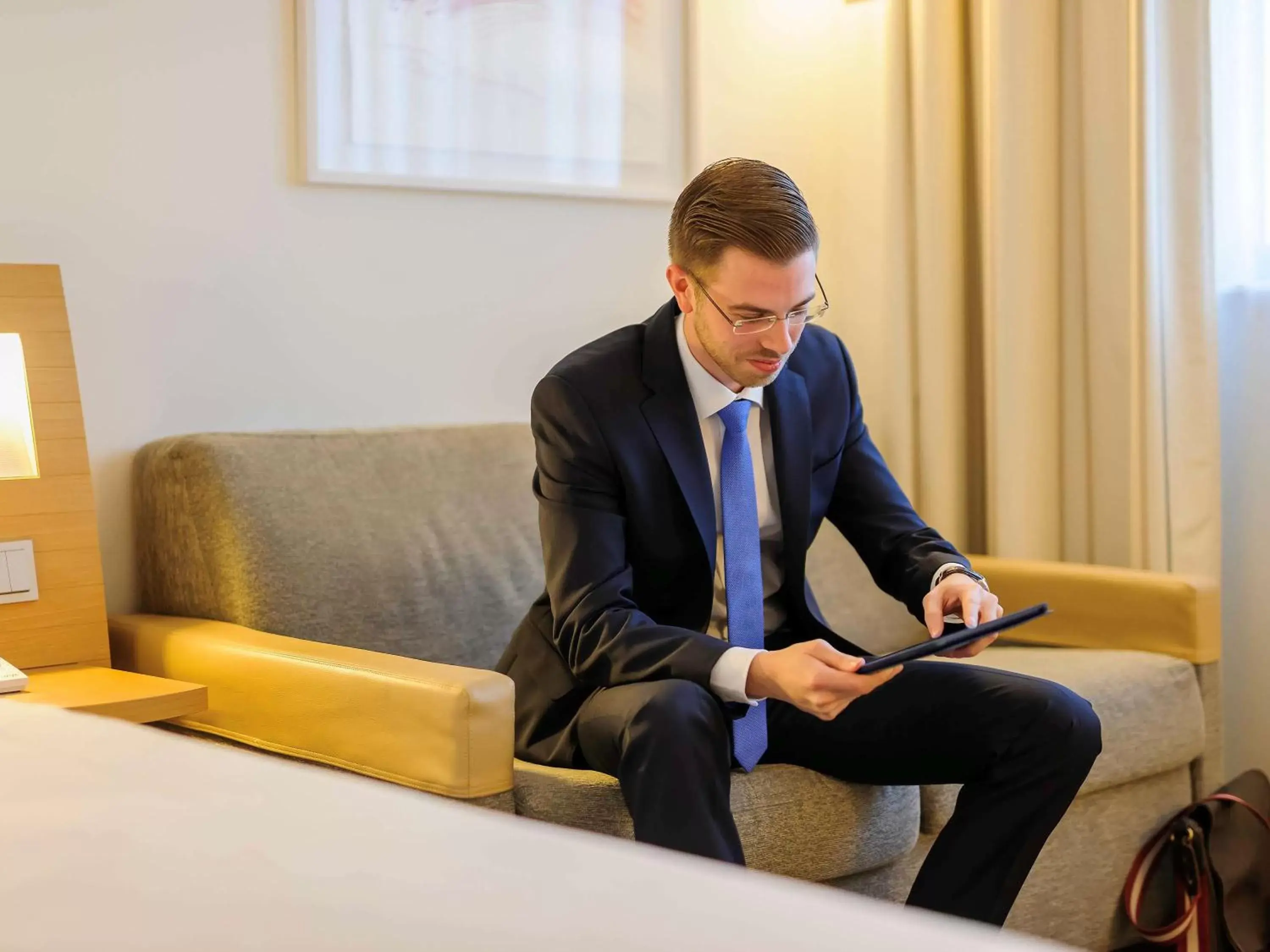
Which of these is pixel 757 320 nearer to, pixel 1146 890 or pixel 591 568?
pixel 591 568

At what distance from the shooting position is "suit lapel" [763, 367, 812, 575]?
2018 millimetres

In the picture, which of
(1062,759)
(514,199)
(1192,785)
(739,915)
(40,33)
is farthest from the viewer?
(514,199)

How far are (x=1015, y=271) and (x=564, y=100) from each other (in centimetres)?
98

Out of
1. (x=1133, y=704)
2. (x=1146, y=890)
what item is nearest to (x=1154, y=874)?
(x=1146, y=890)

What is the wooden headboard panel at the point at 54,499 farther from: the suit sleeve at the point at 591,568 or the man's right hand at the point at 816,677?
the man's right hand at the point at 816,677

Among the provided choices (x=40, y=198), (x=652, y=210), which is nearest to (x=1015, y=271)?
(x=652, y=210)

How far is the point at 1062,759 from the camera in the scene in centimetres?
180

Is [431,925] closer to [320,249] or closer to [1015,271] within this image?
[320,249]

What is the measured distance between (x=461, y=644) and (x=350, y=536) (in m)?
0.25

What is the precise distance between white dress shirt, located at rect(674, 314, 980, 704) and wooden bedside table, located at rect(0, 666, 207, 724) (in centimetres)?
71

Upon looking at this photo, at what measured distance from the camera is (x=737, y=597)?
192cm

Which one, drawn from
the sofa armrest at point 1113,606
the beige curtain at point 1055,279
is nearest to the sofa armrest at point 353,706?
the sofa armrest at point 1113,606

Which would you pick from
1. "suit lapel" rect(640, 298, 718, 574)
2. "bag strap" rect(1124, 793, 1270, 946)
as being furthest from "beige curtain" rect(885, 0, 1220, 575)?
"suit lapel" rect(640, 298, 718, 574)

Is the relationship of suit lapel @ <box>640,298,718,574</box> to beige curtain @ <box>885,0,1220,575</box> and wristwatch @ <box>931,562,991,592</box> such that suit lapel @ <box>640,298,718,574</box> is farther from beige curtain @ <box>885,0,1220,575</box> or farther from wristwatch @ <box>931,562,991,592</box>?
beige curtain @ <box>885,0,1220,575</box>
